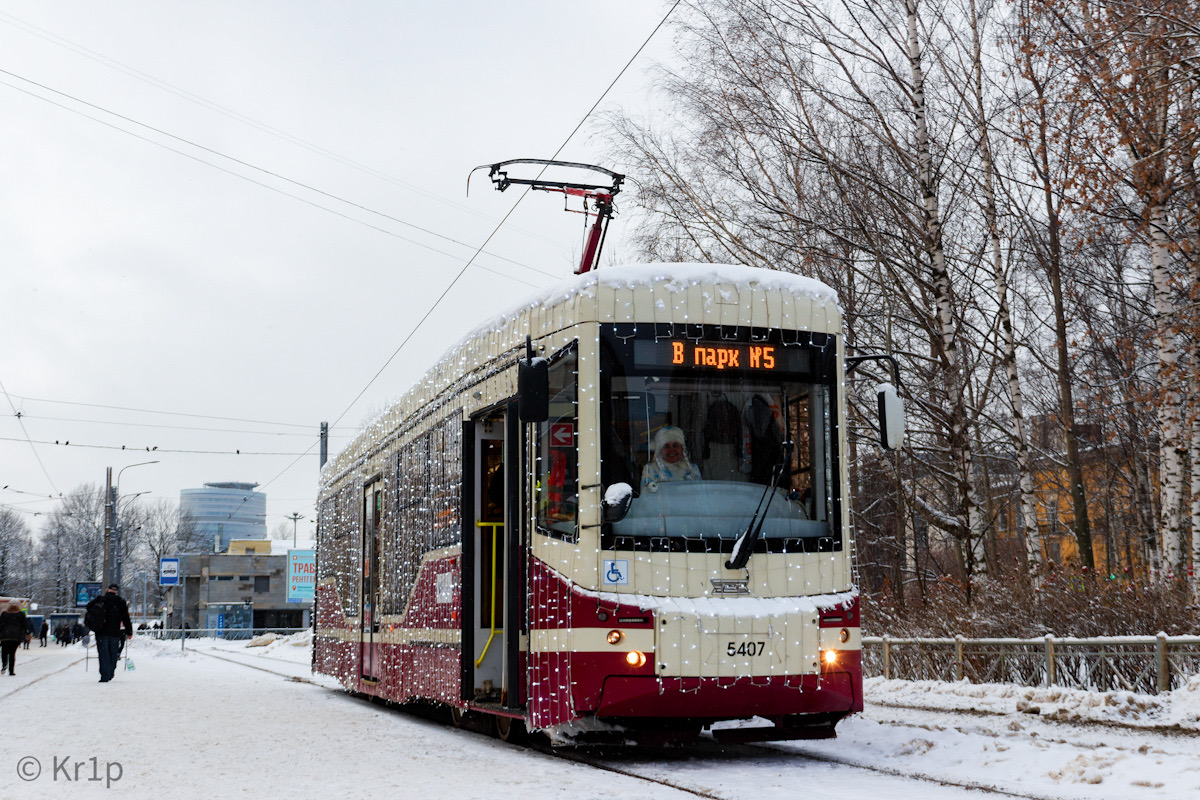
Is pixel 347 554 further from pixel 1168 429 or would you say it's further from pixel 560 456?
pixel 1168 429

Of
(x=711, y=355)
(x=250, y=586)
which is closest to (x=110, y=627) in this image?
(x=711, y=355)

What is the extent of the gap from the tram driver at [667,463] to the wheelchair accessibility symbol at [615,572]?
54 cm

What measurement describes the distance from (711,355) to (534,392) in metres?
1.27

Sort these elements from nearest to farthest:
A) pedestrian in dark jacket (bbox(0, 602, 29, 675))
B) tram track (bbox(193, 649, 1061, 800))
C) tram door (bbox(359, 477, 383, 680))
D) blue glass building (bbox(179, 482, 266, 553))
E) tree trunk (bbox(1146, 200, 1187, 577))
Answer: tram track (bbox(193, 649, 1061, 800))
tram door (bbox(359, 477, 383, 680))
tree trunk (bbox(1146, 200, 1187, 577))
pedestrian in dark jacket (bbox(0, 602, 29, 675))
blue glass building (bbox(179, 482, 266, 553))

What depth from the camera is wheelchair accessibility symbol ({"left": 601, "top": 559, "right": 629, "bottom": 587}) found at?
7945 millimetres

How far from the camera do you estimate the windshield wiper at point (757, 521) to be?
8.08 metres

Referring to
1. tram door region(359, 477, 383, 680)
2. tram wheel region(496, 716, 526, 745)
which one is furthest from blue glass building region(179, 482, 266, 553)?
tram wheel region(496, 716, 526, 745)

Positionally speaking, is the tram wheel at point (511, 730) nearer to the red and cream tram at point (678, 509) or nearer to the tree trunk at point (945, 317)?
the red and cream tram at point (678, 509)

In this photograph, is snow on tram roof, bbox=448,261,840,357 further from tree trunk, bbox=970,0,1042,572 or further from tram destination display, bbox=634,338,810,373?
tree trunk, bbox=970,0,1042,572

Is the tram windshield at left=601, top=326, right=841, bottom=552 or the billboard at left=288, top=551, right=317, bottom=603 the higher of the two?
the tram windshield at left=601, top=326, right=841, bottom=552

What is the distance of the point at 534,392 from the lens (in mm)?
8086

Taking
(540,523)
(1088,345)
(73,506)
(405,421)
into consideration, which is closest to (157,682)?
(405,421)

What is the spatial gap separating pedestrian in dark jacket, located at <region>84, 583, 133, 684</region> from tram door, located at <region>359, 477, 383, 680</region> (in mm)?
7534

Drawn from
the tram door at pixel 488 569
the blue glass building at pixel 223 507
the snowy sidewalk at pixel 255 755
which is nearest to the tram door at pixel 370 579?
the snowy sidewalk at pixel 255 755
